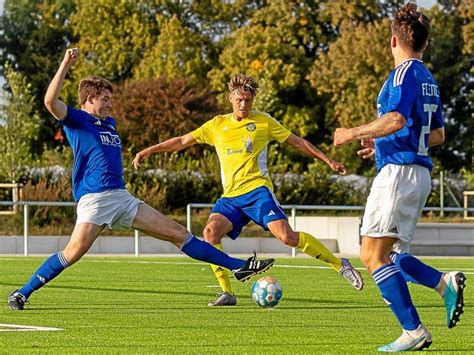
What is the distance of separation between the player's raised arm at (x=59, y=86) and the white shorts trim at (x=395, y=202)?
3577 millimetres

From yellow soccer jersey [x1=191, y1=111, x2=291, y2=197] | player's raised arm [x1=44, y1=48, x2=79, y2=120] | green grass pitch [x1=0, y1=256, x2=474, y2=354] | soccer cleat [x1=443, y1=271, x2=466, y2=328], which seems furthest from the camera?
yellow soccer jersey [x1=191, y1=111, x2=291, y2=197]

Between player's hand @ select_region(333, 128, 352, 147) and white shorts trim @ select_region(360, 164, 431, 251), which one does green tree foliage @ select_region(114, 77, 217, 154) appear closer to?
white shorts trim @ select_region(360, 164, 431, 251)

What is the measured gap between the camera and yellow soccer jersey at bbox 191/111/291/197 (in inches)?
545

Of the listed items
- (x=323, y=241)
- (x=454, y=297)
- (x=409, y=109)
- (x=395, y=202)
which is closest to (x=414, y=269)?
(x=454, y=297)

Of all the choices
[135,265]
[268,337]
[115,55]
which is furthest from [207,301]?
[115,55]

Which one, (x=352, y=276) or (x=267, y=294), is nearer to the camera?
(x=267, y=294)

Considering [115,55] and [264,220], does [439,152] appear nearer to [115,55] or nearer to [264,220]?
[115,55]

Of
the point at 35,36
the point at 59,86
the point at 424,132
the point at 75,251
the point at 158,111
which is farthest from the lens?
the point at 35,36

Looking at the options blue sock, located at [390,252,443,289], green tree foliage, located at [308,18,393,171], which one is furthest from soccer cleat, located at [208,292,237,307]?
green tree foliage, located at [308,18,393,171]

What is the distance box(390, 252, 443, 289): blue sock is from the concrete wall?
22.1m

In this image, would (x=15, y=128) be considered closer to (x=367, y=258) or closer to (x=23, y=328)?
(x=23, y=328)

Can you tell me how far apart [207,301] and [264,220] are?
1.06 metres

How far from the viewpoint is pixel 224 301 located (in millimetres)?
13336

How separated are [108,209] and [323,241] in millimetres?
20798
